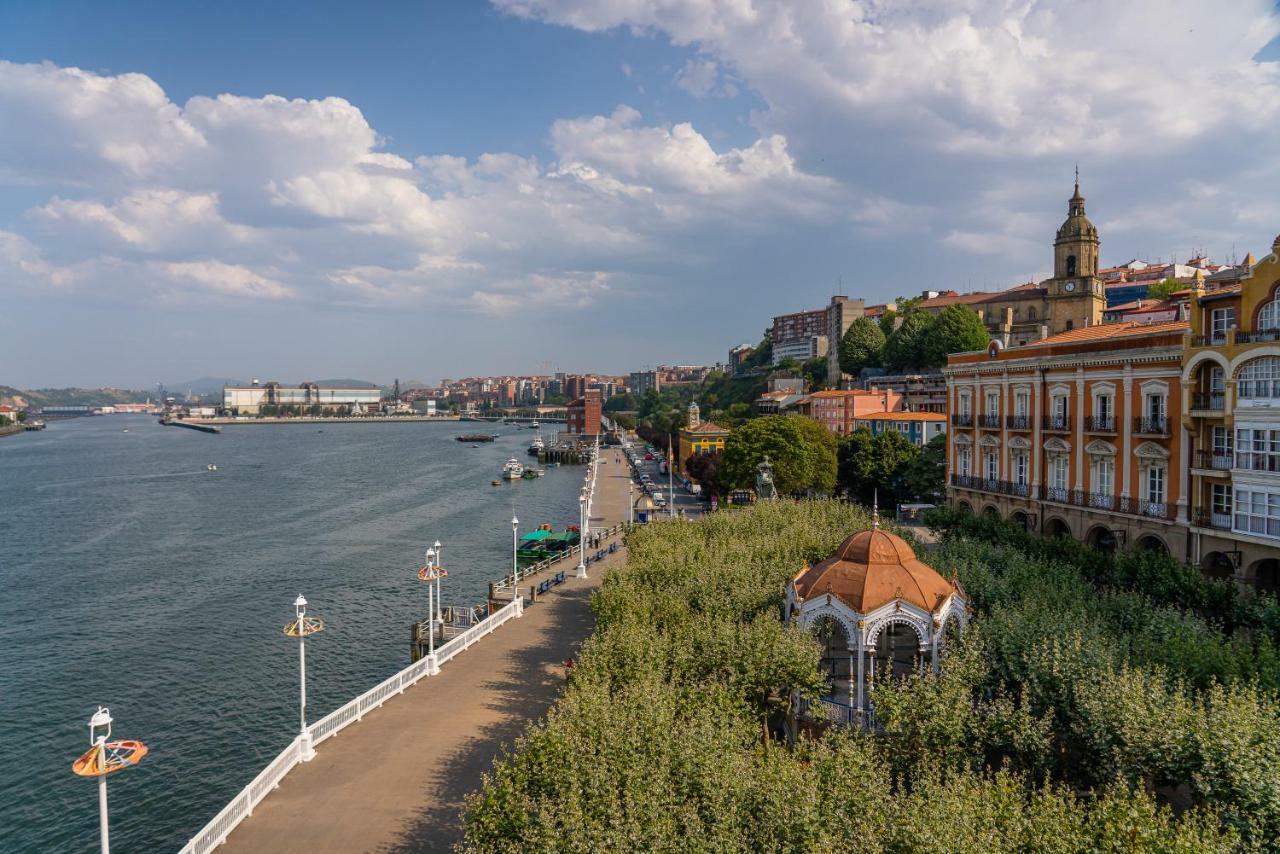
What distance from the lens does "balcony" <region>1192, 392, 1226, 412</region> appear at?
30.0m

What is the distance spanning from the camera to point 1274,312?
28281 mm

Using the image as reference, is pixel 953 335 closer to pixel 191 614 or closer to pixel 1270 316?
pixel 1270 316

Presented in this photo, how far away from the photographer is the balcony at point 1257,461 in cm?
2780

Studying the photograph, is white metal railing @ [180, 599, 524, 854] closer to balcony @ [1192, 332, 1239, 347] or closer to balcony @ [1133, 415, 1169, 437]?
balcony @ [1133, 415, 1169, 437]

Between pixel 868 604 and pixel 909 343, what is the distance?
3441 inches

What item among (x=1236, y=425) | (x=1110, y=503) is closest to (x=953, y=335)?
(x=1110, y=503)

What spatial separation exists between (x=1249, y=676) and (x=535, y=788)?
16.5 meters

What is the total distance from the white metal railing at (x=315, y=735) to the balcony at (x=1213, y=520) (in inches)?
1105

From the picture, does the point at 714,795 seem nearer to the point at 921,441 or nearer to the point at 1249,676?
the point at 1249,676

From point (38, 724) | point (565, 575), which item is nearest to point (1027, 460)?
point (565, 575)

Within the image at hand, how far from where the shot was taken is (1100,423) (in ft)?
116

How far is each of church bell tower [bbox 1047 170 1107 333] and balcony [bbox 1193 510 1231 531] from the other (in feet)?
120

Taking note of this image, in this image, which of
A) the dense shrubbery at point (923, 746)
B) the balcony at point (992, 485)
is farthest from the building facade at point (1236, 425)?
the balcony at point (992, 485)

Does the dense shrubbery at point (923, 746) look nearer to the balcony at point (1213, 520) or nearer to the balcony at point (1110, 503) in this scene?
the balcony at point (1213, 520)
